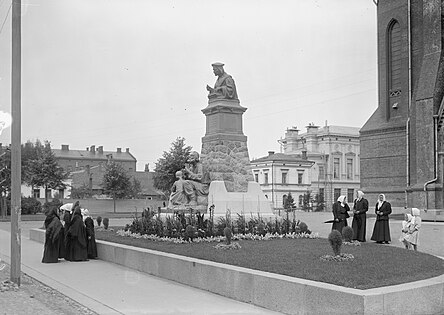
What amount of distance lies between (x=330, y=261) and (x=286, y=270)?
1.22 meters

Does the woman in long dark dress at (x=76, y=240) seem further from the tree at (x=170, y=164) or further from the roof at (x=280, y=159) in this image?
the roof at (x=280, y=159)

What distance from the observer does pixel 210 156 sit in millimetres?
20828

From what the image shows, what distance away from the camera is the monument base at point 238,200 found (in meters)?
20.0

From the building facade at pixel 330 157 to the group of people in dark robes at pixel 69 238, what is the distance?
163 ft

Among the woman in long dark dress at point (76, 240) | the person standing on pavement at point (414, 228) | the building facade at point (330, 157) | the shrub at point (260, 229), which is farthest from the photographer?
the building facade at point (330, 157)

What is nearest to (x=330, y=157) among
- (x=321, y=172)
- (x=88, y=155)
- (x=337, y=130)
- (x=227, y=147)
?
(x=321, y=172)

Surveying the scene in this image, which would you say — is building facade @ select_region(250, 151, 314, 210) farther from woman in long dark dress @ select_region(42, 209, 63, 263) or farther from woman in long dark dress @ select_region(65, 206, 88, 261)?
woman in long dark dress @ select_region(42, 209, 63, 263)

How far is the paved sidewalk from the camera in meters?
9.84

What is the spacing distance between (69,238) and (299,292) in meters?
10.2

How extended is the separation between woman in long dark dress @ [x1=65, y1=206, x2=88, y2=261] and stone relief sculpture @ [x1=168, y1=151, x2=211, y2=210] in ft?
12.3

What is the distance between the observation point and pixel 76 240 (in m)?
17.5

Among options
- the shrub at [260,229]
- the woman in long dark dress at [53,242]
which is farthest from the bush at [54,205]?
the shrub at [260,229]

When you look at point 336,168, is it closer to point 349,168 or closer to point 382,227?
point 349,168

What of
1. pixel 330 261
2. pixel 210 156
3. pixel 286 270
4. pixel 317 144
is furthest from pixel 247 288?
pixel 317 144
